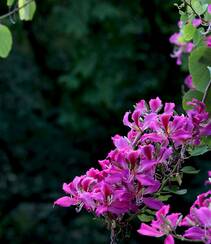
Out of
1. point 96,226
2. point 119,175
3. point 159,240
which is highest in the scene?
point 96,226

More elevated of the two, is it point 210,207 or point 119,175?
point 119,175

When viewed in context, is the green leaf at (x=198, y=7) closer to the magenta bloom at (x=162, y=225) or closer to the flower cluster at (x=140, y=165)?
the flower cluster at (x=140, y=165)

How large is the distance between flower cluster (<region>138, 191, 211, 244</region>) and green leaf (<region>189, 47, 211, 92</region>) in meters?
0.26

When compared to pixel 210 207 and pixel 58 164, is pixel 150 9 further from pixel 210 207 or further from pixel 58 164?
pixel 210 207

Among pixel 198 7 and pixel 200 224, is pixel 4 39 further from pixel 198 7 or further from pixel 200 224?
pixel 200 224

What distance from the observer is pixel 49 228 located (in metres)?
3.75

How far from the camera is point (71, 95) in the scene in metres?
3.83

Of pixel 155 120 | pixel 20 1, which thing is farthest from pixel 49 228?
pixel 155 120

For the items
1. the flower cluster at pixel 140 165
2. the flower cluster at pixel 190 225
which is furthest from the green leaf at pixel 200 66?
the flower cluster at pixel 190 225

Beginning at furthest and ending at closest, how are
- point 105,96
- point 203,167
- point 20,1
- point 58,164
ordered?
point 58,164, point 105,96, point 203,167, point 20,1

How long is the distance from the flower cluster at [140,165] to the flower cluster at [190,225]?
0.21 feet

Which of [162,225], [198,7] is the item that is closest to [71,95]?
[198,7]

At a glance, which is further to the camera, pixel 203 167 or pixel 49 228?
pixel 49 228

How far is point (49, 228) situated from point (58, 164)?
15.4 inches
